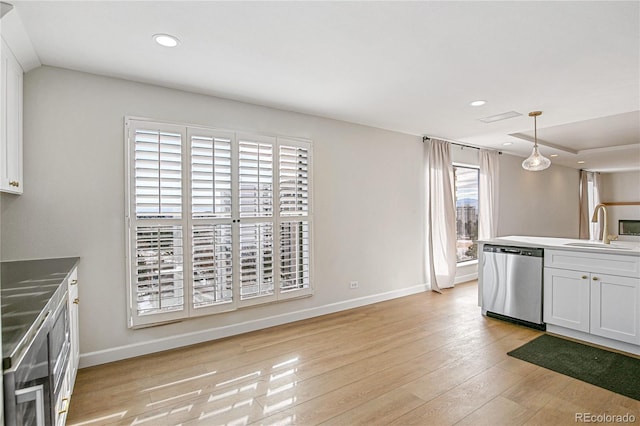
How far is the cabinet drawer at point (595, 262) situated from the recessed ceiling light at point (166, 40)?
13.5 ft

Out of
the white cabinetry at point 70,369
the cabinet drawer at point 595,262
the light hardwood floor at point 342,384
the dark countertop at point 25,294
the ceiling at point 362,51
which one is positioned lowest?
the light hardwood floor at point 342,384

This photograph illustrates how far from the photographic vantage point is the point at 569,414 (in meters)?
2.15

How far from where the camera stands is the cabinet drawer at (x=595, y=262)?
304cm

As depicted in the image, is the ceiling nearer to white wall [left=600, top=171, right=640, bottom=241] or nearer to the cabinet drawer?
the cabinet drawer

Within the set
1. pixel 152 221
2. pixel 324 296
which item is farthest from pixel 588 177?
pixel 152 221

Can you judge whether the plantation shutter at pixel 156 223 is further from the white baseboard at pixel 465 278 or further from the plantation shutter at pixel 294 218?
the white baseboard at pixel 465 278

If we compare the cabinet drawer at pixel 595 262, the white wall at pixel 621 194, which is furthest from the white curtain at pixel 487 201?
the white wall at pixel 621 194

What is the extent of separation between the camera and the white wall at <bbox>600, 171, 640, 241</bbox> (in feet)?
33.6

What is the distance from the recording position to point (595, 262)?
3.25 metres

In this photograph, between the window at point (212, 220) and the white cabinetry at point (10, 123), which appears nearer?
the white cabinetry at point (10, 123)

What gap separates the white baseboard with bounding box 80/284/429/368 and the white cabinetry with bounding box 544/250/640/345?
215 cm

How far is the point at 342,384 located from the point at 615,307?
275 cm

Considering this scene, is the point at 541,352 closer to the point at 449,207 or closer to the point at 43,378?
the point at 449,207

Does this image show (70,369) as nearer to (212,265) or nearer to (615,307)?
(212,265)
